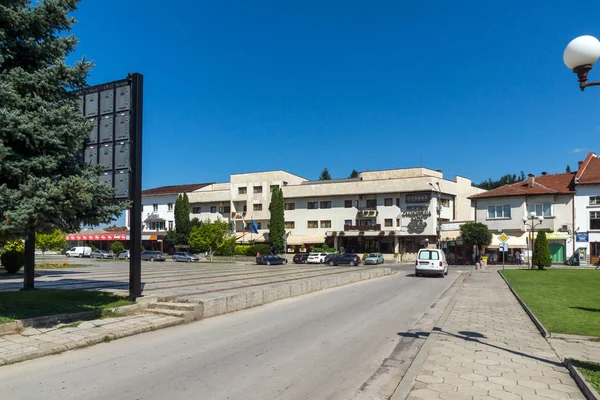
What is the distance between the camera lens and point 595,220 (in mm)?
48031

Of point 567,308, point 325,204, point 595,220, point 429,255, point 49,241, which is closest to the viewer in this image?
point 567,308

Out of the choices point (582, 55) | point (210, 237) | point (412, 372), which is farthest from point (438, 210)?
point (412, 372)

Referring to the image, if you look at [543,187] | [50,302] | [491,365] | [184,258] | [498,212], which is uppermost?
[543,187]

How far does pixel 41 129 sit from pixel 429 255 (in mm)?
25853

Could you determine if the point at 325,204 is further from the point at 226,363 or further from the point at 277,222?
the point at 226,363

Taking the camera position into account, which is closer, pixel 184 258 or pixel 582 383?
pixel 582 383

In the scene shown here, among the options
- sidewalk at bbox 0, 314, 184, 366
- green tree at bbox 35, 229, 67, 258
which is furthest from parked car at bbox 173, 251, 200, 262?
sidewalk at bbox 0, 314, 184, 366

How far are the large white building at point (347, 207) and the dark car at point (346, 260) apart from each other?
37.4 feet

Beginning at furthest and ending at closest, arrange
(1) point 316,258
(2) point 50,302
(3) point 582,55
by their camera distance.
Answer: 1. (1) point 316,258
2. (2) point 50,302
3. (3) point 582,55

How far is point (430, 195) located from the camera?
189ft

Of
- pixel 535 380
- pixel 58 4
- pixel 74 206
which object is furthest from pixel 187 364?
pixel 58 4

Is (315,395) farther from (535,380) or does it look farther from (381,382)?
(535,380)

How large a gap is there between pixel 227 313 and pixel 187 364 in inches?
219

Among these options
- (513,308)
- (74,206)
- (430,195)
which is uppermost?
(430,195)
